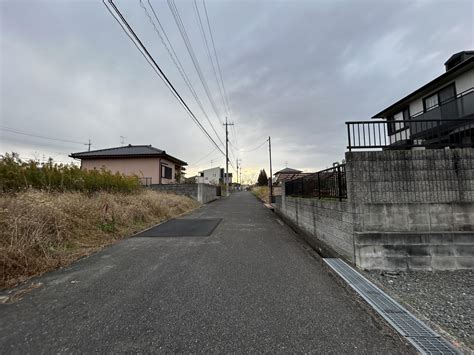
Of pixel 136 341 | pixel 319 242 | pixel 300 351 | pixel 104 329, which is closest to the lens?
pixel 300 351

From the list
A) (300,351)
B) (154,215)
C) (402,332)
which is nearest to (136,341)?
(300,351)

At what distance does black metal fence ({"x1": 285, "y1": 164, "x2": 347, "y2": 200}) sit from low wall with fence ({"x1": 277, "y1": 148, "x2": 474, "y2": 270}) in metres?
0.37

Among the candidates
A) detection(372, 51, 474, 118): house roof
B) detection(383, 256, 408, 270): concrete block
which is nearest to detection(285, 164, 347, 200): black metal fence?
detection(383, 256, 408, 270): concrete block

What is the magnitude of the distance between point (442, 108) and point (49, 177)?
16.3 m

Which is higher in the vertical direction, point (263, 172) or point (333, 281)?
point (263, 172)

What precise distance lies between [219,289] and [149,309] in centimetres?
92

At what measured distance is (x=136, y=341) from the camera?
2010 mm

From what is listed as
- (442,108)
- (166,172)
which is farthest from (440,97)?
(166,172)

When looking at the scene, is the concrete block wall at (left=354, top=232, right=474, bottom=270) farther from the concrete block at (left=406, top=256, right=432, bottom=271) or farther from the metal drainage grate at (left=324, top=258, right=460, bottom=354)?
the metal drainage grate at (left=324, top=258, right=460, bottom=354)

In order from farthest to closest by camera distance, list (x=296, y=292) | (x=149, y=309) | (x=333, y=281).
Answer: (x=333, y=281) < (x=296, y=292) < (x=149, y=309)

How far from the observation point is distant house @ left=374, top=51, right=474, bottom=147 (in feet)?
13.6

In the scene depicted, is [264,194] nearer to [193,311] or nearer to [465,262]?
[465,262]

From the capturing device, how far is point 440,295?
9.52ft

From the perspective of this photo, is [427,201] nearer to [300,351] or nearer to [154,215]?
[300,351]
